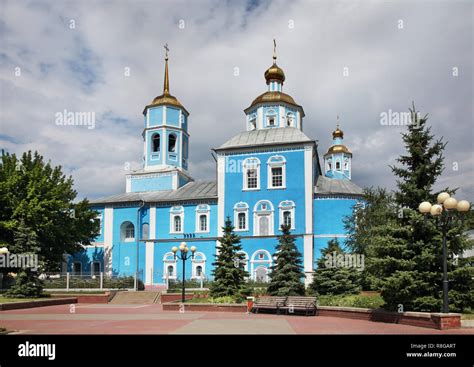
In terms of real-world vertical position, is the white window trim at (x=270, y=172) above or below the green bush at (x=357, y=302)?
above

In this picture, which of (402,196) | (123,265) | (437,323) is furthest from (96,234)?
(437,323)

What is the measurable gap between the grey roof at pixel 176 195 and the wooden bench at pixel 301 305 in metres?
20.2

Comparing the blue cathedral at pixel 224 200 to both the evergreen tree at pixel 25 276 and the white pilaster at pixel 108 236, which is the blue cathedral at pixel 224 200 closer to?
the white pilaster at pixel 108 236

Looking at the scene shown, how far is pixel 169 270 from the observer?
38.4 metres

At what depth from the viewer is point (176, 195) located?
4069 centimetres

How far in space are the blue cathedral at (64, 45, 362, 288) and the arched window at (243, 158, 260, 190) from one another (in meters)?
0.08

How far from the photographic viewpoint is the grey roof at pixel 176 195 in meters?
39.6

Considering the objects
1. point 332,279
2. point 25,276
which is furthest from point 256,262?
point 25,276

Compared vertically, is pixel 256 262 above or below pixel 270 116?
below

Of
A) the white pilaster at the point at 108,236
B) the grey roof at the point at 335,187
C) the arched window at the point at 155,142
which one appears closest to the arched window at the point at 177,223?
the white pilaster at the point at 108,236

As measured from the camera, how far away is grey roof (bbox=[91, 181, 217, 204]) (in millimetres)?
39562

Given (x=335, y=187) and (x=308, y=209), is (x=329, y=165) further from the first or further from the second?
(x=308, y=209)

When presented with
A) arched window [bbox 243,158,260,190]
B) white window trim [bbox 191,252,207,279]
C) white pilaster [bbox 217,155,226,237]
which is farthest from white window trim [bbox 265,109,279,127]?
white window trim [bbox 191,252,207,279]

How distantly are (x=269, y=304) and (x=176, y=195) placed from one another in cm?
2282
